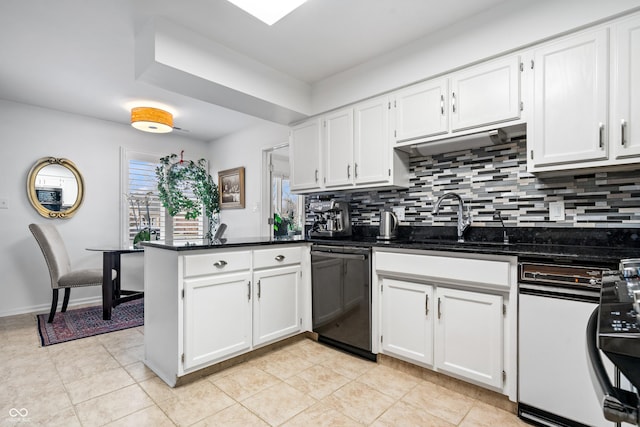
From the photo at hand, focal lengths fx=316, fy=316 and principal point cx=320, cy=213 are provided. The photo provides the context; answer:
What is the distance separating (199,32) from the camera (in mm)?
2303

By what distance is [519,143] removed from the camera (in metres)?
2.24

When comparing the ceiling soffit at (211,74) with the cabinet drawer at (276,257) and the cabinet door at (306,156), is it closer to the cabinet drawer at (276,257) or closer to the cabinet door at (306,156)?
the cabinet door at (306,156)

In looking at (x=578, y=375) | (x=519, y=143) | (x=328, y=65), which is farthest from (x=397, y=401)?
(x=328, y=65)

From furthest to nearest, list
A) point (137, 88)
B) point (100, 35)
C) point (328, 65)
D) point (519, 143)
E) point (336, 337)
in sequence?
1. point (137, 88)
2. point (328, 65)
3. point (336, 337)
4. point (100, 35)
5. point (519, 143)

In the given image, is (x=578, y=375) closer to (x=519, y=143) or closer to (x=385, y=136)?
Answer: (x=519, y=143)

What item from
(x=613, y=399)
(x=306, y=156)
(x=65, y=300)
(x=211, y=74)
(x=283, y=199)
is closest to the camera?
(x=613, y=399)

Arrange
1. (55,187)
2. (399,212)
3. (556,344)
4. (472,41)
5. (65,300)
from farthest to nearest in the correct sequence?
1. (55,187)
2. (65,300)
3. (399,212)
4. (472,41)
5. (556,344)

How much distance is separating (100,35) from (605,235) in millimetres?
3777

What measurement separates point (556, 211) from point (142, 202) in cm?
497

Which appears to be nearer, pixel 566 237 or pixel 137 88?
pixel 566 237

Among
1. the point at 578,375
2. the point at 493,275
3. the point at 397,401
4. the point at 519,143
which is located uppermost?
the point at 519,143

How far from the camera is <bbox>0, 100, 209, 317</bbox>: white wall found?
12.1 feet

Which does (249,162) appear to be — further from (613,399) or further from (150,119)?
(613,399)

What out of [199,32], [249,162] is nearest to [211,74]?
[199,32]
